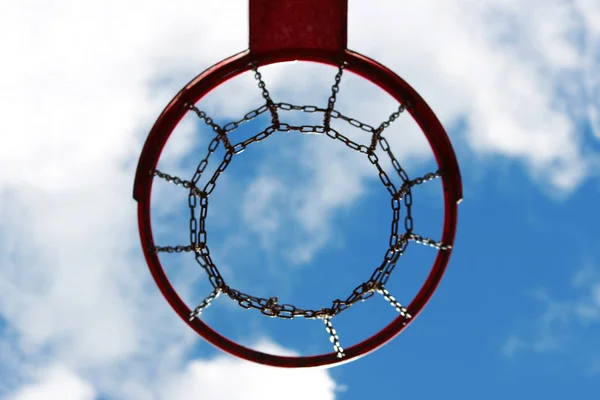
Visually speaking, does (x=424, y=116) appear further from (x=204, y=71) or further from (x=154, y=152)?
(x=154, y=152)

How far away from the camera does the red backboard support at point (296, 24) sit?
17.2ft

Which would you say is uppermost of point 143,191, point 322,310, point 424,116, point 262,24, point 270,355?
point 262,24

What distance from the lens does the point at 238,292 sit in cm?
541

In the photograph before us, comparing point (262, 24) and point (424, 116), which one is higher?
point (262, 24)

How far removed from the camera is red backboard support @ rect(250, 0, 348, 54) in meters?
5.23

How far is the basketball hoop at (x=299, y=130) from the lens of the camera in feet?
17.3

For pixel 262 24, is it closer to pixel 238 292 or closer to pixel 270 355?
pixel 238 292

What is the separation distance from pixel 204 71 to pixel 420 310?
253 centimetres

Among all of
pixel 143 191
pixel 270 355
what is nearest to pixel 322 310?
pixel 270 355

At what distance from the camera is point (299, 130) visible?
5.52 meters

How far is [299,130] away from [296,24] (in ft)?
2.72

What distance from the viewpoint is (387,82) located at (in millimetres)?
5371

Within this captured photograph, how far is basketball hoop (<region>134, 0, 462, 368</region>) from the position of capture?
207 inches

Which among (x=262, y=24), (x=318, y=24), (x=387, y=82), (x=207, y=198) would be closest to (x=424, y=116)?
(x=387, y=82)
